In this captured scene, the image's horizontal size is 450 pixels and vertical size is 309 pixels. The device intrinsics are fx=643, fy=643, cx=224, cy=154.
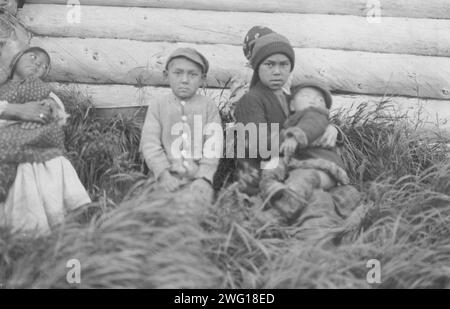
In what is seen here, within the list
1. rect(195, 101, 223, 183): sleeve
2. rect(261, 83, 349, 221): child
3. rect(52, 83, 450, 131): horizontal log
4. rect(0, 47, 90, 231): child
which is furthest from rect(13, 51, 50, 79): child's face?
rect(261, 83, 349, 221): child

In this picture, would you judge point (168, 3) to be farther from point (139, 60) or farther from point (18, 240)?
point (18, 240)

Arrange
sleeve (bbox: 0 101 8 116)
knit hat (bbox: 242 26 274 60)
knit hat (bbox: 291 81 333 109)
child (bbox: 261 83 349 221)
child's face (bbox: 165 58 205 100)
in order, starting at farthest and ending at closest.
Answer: knit hat (bbox: 242 26 274 60), knit hat (bbox: 291 81 333 109), child's face (bbox: 165 58 205 100), sleeve (bbox: 0 101 8 116), child (bbox: 261 83 349 221)

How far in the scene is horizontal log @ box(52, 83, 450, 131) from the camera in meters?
5.32

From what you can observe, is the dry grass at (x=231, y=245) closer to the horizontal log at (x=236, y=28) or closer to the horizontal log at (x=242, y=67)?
the horizontal log at (x=242, y=67)

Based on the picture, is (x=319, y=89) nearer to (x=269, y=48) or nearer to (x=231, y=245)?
(x=269, y=48)

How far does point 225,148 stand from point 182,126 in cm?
44

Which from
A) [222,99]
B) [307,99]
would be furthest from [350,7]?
[307,99]

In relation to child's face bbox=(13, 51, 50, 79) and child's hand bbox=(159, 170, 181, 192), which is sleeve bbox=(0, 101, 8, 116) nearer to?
child's face bbox=(13, 51, 50, 79)

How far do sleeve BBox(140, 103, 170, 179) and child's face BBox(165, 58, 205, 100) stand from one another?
0.70 ft

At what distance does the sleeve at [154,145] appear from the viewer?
162 inches

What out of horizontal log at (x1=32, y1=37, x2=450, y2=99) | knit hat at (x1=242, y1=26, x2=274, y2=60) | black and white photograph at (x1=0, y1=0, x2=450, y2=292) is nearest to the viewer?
black and white photograph at (x1=0, y1=0, x2=450, y2=292)

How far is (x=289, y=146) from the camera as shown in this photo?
13.1 ft

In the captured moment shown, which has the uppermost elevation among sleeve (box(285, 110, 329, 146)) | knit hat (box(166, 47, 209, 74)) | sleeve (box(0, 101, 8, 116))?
knit hat (box(166, 47, 209, 74))

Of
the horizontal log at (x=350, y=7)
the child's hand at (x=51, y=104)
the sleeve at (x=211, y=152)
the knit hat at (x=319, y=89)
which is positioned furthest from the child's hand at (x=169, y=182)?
the horizontal log at (x=350, y=7)
